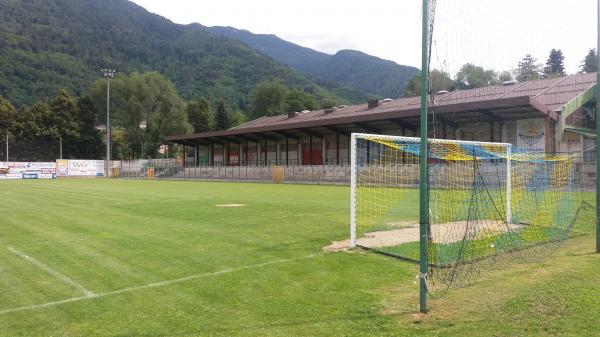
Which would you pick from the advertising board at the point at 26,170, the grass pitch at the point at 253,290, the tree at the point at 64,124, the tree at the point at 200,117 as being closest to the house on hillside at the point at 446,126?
the grass pitch at the point at 253,290

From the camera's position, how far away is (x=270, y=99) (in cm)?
10125

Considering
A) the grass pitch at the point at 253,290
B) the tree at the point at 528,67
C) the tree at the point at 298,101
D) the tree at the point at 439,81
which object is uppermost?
the tree at the point at 298,101

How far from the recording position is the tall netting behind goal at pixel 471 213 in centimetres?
800

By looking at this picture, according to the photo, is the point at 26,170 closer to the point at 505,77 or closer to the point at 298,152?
the point at 298,152

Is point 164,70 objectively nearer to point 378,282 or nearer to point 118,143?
point 118,143

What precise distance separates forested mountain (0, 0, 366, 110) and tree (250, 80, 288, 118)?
21.7m

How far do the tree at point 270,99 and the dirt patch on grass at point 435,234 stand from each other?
88.8 m

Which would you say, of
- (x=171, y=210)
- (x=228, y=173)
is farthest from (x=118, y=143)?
(x=171, y=210)

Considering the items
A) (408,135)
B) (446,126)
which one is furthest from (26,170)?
(446,126)

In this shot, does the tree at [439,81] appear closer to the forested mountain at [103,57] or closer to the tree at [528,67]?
the tree at [528,67]

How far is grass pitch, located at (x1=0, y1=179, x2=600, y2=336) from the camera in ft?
15.7

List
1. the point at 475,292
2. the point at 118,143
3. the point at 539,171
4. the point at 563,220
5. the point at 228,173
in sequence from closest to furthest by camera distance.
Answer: the point at 475,292 < the point at 563,220 < the point at 539,171 < the point at 228,173 < the point at 118,143

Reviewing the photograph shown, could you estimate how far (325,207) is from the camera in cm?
1662

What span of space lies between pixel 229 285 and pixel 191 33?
678 ft
